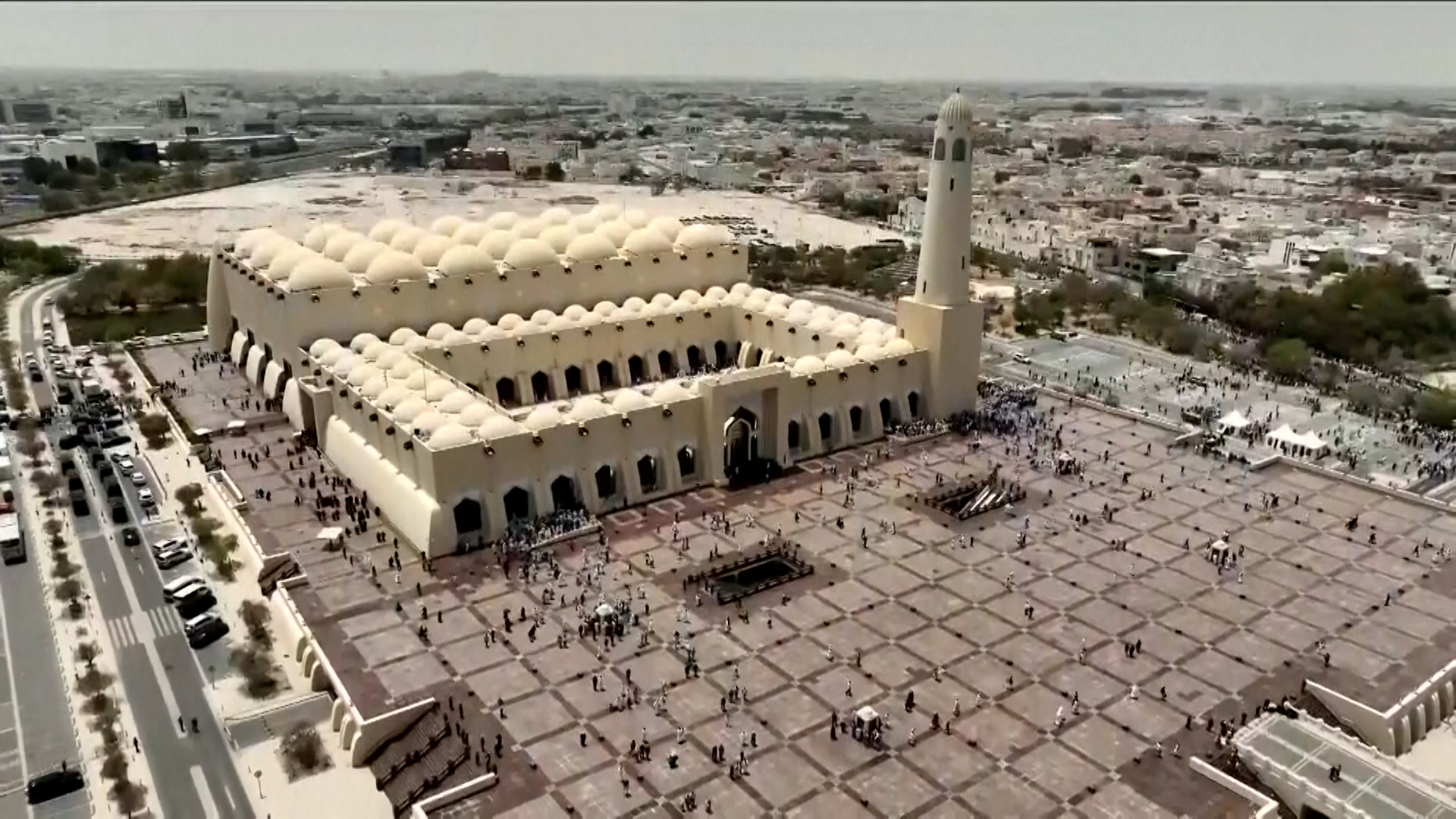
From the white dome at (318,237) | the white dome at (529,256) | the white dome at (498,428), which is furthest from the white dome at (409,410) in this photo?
the white dome at (318,237)

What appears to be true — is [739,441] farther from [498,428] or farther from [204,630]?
[204,630]

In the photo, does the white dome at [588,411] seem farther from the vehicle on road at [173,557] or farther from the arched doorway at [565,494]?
the vehicle on road at [173,557]

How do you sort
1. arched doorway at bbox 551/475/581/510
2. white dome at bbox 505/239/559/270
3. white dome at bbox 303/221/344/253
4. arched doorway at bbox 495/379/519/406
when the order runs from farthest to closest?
white dome at bbox 303/221/344/253
white dome at bbox 505/239/559/270
arched doorway at bbox 495/379/519/406
arched doorway at bbox 551/475/581/510

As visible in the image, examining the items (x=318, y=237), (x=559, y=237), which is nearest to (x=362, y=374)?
(x=318, y=237)

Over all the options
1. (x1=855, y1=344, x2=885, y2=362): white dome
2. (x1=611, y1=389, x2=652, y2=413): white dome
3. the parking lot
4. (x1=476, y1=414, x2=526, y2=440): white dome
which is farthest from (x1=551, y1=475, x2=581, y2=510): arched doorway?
the parking lot

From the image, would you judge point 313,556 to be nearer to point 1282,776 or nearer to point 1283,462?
point 1282,776

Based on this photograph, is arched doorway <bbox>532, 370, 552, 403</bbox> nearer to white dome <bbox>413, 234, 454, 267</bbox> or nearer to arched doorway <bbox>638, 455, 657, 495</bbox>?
white dome <bbox>413, 234, 454, 267</bbox>
